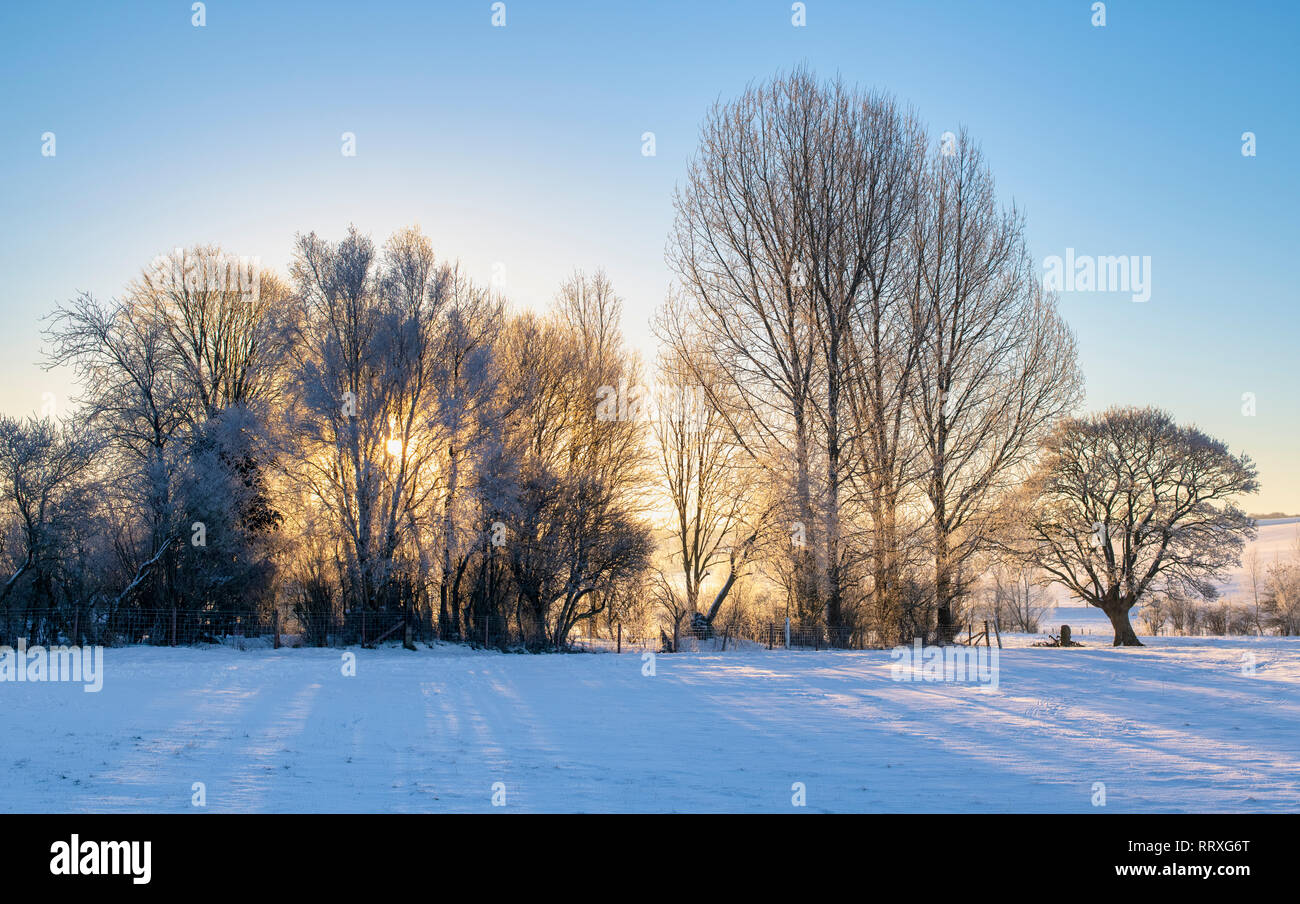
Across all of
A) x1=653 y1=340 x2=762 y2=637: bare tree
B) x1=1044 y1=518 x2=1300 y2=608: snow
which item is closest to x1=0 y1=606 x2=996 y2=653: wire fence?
x1=653 y1=340 x2=762 y2=637: bare tree

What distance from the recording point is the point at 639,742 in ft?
34.2

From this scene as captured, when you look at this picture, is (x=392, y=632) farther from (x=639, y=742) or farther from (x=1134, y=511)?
(x=1134, y=511)

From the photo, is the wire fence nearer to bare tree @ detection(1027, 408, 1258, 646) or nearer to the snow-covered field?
the snow-covered field

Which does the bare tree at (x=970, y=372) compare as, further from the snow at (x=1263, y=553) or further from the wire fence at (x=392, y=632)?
the snow at (x=1263, y=553)

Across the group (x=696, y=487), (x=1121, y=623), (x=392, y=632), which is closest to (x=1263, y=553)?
(x=1121, y=623)

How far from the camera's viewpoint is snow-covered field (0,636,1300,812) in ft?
24.6

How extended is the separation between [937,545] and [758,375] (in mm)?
8743

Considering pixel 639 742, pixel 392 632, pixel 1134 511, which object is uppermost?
pixel 1134 511

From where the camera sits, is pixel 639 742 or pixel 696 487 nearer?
pixel 639 742
